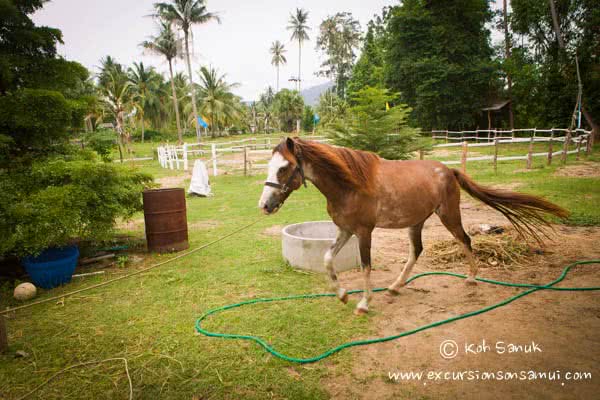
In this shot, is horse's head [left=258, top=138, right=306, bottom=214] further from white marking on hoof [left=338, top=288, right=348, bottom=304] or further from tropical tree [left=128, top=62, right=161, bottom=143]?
tropical tree [left=128, top=62, right=161, bottom=143]

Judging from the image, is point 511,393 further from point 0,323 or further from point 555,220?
point 555,220

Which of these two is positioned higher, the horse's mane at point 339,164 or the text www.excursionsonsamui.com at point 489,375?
the horse's mane at point 339,164

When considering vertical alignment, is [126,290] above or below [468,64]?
below

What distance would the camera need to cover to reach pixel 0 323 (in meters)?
2.87

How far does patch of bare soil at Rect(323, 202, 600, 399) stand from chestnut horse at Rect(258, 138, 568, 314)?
0.35 meters

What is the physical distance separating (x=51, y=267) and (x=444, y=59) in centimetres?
Result: 3164

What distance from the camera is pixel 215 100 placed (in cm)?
4853

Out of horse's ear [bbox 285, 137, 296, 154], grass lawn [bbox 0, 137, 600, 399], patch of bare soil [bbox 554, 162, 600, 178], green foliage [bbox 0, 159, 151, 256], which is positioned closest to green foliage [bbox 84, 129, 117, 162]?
green foliage [bbox 0, 159, 151, 256]

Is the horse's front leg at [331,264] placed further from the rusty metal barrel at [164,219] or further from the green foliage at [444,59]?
the green foliage at [444,59]

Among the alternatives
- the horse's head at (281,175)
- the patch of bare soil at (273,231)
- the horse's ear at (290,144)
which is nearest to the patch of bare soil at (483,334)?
the horse's head at (281,175)

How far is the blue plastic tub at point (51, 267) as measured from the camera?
425cm

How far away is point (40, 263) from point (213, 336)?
9.46 ft

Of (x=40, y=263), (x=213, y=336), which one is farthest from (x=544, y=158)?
(x=40, y=263)

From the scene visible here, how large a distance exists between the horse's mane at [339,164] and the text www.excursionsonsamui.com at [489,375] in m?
1.67
